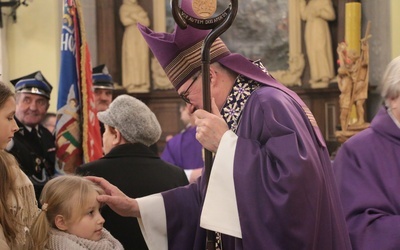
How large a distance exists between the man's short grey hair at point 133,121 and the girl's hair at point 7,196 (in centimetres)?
114

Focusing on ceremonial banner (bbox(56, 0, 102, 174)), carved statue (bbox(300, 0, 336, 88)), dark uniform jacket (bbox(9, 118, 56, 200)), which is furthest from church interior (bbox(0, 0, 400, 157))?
ceremonial banner (bbox(56, 0, 102, 174))

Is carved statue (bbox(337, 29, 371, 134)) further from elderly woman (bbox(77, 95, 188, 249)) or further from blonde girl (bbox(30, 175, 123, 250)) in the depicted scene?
blonde girl (bbox(30, 175, 123, 250))

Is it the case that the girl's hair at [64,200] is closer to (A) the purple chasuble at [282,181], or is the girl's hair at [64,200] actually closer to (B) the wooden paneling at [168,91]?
(A) the purple chasuble at [282,181]

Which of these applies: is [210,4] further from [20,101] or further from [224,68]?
[20,101]

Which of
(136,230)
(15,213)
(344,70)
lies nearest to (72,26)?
(136,230)

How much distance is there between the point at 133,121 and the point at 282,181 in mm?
1715

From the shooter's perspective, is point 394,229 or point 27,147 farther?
point 27,147

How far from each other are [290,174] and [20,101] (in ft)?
11.6

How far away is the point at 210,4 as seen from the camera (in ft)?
8.38

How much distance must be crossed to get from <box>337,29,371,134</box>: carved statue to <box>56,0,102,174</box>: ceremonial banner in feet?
10.6

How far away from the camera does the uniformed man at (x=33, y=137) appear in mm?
4926

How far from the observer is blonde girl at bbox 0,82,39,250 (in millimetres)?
2738

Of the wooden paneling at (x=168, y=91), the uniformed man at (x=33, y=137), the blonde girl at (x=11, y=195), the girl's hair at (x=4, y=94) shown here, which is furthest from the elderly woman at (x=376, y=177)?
the wooden paneling at (x=168, y=91)

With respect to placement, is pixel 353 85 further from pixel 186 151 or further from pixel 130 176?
pixel 130 176
